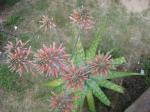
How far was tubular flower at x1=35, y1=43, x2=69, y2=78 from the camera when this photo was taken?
2836 millimetres

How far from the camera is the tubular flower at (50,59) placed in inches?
112

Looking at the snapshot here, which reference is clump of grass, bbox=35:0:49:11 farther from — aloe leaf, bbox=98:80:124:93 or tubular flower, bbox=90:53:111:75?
tubular flower, bbox=90:53:111:75

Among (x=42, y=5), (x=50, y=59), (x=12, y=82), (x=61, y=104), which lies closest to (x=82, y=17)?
(x=50, y=59)

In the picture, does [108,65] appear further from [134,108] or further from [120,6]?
[120,6]

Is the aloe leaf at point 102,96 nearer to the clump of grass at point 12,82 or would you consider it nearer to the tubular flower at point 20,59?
the clump of grass at point 12,82

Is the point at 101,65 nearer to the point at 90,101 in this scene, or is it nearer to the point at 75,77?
the point at 75,77

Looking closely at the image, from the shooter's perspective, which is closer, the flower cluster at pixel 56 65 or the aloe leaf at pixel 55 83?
the flower cluster at pixel 56 65

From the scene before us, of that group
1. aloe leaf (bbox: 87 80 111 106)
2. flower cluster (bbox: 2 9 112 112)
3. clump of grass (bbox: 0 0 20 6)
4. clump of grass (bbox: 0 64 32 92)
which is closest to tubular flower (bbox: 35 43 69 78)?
flower cluster (bbox: 2 9 112 112)

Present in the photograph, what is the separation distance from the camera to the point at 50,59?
112 inches

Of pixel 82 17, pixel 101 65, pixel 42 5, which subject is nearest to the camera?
pixel 101 65

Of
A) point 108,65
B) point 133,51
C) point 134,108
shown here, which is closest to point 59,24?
point 133,51

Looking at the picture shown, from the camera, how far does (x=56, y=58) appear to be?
2859 millimetres

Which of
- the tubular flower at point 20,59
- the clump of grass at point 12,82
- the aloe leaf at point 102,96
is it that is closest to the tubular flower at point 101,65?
the tubular flower at point 20,59

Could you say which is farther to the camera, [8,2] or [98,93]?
[8,2]
